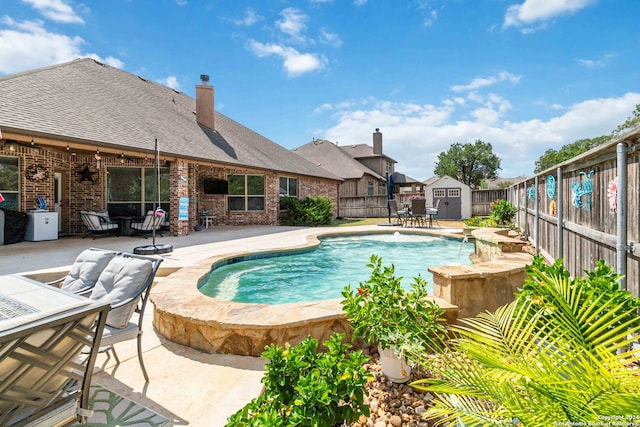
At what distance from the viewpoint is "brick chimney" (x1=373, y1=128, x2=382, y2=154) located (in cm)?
2881

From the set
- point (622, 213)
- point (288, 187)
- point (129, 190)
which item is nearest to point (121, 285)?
point (622, 213)

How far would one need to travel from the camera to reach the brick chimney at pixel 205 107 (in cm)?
1450

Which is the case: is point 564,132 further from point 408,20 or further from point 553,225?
point 553,225

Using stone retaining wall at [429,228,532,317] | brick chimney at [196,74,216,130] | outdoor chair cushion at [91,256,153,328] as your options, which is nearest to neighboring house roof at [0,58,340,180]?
brick chimney at [196,74,216,130]

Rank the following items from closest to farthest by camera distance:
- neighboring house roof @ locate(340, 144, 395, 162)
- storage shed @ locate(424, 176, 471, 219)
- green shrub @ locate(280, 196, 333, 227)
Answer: green shrub @ locate(280, 196, 333, 227), storage shed @ locate(424, 176, 471, 219), neighboring house roof @ locate(340, 144, 395, 162)

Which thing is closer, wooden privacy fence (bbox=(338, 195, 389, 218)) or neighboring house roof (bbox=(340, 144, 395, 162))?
wooden privacy fence (bbox=(338, 195, 389, 218))

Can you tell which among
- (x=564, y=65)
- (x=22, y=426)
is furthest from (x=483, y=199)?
(x=22, y=426)

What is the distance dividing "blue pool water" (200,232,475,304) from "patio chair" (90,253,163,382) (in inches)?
97.6

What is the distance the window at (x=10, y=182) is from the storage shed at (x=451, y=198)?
17616mm

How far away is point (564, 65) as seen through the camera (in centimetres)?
1350

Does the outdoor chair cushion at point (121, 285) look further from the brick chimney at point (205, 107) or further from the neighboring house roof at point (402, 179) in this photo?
the neighboring house roof at point (402, 179)

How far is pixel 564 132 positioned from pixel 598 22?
56289 mm

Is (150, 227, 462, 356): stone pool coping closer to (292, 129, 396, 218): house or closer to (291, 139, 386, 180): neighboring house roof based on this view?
(292, 129, 396, 218): house

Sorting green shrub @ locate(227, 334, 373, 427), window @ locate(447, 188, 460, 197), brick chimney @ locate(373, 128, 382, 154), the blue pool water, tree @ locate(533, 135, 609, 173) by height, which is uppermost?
tree @ locate(533, 135, 609, 173)
